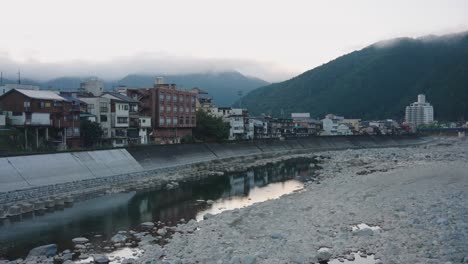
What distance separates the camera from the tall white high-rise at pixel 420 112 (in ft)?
479

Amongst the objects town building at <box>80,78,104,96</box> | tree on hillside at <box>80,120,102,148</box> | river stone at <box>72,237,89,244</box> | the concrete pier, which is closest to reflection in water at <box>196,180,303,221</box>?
river stone at <box>72,237,89,244</box>

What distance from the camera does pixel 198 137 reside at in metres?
57.6

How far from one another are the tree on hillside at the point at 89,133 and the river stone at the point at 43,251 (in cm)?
2605

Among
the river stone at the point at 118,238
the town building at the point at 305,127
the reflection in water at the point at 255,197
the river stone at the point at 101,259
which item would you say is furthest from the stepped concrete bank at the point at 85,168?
the town building at the point at 305,127

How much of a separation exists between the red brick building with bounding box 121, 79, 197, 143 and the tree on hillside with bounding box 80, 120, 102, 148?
11100 mm

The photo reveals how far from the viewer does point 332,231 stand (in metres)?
16.6

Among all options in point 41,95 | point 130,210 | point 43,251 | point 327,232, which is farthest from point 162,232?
point 41,95

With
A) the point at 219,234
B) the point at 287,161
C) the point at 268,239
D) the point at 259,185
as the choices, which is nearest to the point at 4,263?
the point at 219,234

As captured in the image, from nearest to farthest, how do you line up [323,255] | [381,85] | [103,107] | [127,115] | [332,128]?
[323,255]
[103,107]
[127,115]
[332,128]
[381,85]

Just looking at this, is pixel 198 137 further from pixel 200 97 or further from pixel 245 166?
pixel 200 97

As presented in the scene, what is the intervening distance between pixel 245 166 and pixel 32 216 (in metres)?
27.5

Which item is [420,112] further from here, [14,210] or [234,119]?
[14,210]

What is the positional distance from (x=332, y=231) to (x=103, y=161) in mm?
21559

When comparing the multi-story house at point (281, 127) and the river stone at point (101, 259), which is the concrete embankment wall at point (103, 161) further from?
the multi-story house at point (281, 127)
